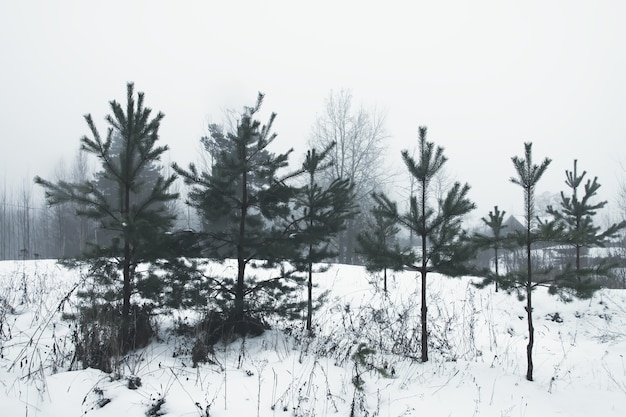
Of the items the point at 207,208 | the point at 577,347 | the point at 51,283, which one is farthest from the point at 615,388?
the point at 51,283

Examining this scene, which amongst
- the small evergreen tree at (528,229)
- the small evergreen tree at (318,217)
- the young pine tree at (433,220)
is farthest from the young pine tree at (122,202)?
the small evergreen tree at (528,229)

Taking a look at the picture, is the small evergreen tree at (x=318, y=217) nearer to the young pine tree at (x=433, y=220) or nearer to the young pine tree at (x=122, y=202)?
the young pine tree at (x=433, y=220)

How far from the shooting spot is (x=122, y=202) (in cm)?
583

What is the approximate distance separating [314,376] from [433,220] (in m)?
3.14

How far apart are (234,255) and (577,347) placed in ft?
25.9

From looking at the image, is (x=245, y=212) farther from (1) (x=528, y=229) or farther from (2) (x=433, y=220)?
(1) (x=528, y=229)

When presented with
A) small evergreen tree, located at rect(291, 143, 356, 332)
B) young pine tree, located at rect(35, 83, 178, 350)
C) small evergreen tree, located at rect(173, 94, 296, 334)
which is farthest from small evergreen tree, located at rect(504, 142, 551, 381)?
young pine tree, located at rect(35, 83, 178, 350)

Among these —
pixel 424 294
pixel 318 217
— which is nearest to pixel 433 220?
pixel 424 294

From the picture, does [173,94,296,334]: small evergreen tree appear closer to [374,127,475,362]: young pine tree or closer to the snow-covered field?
the snow-covered field

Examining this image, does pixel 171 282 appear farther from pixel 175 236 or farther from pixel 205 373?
pixel 205 373

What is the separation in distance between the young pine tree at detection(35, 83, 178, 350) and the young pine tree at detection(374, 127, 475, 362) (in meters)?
→ 3.80

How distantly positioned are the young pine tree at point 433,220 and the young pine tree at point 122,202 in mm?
3804

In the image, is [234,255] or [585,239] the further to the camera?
[234,255]

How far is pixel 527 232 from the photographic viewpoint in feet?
16.8
